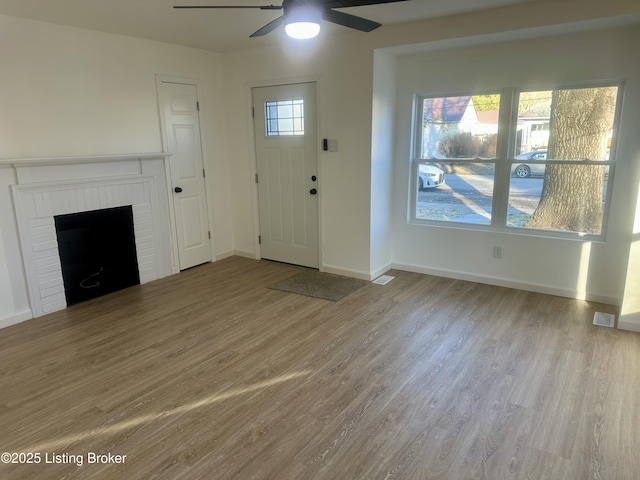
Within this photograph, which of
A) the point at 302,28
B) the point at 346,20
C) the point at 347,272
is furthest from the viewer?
the point at 347,272

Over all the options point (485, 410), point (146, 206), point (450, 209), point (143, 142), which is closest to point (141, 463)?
point (485, 410)

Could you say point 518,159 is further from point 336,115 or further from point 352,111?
point 336,115

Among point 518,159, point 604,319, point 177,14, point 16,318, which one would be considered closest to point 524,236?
point 518,159

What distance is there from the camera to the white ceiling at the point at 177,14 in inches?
126

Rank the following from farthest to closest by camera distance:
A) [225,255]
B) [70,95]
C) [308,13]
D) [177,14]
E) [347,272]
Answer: [225,255] < [347,272] < [70,95] < [177,14] < [308,13]

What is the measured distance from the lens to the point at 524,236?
4.21 metres

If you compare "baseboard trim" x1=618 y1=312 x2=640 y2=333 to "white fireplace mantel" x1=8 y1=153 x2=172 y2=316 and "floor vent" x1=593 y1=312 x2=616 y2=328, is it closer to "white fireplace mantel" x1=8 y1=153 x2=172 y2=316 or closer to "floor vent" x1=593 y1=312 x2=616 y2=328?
"floor vent" x1=593 y1=312 x2=616 y2=328

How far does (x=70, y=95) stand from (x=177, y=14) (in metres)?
1.29

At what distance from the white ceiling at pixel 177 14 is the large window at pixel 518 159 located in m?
1.07

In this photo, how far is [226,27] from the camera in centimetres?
395

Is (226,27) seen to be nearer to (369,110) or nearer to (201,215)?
(369,110)

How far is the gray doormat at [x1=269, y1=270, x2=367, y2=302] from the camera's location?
14.0 ft

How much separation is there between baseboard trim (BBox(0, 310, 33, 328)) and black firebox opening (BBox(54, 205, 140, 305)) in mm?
356

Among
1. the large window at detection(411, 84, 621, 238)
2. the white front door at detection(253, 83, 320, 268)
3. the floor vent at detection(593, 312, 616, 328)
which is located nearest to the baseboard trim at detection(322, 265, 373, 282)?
the white front door at detection(253, 83, 320, 268)
